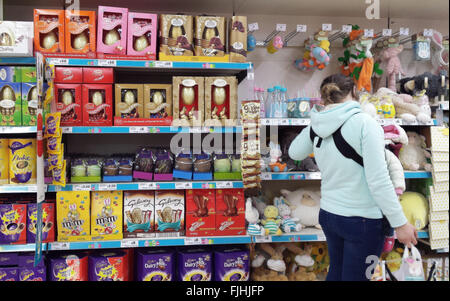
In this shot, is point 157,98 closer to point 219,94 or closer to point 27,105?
point 219,94

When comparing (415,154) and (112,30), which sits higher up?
(112,30)

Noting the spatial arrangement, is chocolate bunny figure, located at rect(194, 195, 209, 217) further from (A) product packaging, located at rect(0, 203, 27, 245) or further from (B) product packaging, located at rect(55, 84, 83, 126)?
(A) product packaging, located at rect(0, 203, 27, 245)

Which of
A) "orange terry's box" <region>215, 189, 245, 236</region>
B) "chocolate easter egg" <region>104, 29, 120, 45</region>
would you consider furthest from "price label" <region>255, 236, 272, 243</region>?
"chocolate easter egg" <region>104, 29, 120, 45</region>

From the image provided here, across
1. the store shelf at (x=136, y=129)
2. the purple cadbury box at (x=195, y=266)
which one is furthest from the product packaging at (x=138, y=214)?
the store shelf at (x=136, y=129)

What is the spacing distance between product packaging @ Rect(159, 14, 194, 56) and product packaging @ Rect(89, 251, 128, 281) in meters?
1.42

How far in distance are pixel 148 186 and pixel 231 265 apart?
790mm

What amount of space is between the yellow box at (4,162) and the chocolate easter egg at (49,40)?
0.67 metres

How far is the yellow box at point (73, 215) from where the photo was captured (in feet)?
7.95

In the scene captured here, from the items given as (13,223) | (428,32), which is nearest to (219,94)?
(13,223)

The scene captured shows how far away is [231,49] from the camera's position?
2.53 meters

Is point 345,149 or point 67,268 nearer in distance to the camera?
point 345,149

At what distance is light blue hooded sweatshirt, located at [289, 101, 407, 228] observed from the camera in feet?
5.36

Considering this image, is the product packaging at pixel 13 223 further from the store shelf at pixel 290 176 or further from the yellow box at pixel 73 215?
the store shelf at pixel 290 176

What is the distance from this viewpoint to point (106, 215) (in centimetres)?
248
